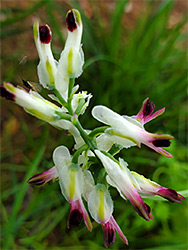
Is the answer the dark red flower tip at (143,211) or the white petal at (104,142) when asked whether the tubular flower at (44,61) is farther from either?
the dark red flower tip at (143,211)

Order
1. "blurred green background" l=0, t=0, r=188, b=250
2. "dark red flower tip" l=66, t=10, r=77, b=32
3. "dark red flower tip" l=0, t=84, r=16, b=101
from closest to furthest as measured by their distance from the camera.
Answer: "dark red flower tip" l=0, t=84, r=16, b=101, "dark red flower tip" l=66, t=10, r=77, b=32, "blurred green background" l=0, t=0, r=188, b=250

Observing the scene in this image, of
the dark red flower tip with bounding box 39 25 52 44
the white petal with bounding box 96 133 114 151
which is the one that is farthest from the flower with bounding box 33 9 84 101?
the white petal with bounding box 96 133 114 151

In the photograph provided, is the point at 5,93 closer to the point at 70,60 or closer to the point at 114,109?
the point at 70,60

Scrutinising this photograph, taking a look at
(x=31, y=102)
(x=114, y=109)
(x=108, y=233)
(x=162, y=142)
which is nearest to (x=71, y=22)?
(x=31, y=102)

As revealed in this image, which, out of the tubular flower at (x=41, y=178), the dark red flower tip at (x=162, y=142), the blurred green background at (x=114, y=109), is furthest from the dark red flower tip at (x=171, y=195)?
the blurred green background at (x=114, y=109)

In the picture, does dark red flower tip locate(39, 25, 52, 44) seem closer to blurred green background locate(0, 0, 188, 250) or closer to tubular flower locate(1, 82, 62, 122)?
tubular flower locate(1, 82, 62, 122)

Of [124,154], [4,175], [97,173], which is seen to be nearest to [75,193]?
[97,173]

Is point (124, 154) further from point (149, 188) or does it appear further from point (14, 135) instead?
point (149, 188)
